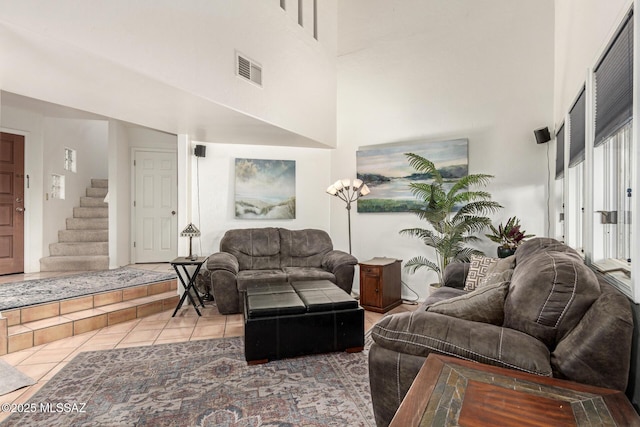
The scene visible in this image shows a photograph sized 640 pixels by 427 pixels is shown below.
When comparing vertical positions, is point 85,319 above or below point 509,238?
below

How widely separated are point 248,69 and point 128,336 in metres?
2.82

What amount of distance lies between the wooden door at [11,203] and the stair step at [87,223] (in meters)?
0.82

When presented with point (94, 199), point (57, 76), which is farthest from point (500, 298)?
point (94, 199)

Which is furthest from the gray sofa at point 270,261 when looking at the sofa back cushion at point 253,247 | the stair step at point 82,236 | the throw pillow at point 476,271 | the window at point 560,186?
the stair step at point 82,236

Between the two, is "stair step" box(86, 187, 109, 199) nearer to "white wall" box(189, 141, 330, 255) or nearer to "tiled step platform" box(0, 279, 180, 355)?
"white wall" box(189, 141, 330, 255)

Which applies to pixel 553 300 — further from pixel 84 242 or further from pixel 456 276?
pixel 84 242

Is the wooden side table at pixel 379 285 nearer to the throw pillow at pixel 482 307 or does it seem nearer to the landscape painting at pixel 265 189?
the landscape painting at pixel 265 189

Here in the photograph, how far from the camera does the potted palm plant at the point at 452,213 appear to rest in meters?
3.74

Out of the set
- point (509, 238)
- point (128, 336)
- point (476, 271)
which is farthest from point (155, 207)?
point (509, 238)

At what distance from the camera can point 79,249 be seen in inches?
208

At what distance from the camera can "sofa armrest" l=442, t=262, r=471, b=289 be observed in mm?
3170

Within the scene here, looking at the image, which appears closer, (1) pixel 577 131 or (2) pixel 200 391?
(2) pixel 200 391

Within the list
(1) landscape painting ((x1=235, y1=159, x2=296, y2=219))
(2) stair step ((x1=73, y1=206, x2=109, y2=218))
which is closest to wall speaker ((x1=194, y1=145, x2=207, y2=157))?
(1) landscape painting ((x1=235, y1=159, x2=296, y2=219))

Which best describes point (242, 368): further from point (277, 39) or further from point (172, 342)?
point (277, 39)
